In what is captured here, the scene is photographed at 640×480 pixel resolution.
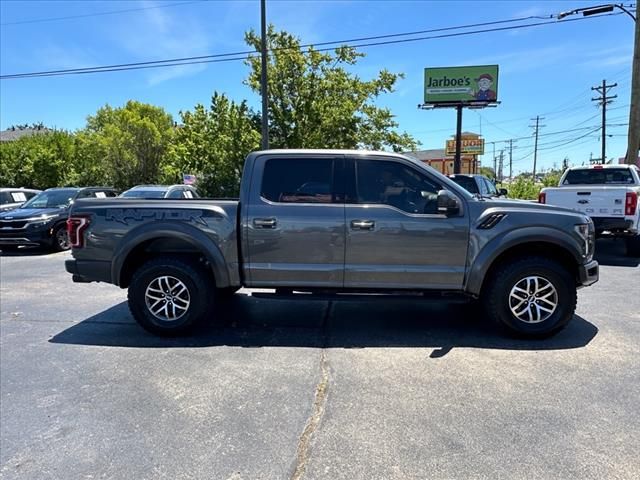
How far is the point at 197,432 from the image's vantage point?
311cm

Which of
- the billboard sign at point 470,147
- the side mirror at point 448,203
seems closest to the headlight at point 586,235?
the side mirror at point 448,203

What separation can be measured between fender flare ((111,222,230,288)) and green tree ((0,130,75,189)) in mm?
30339

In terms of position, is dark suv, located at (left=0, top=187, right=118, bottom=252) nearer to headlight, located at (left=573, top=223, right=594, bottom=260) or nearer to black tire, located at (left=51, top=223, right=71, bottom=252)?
black tire, located at (left=51, top=223, right=71, bottom=252)

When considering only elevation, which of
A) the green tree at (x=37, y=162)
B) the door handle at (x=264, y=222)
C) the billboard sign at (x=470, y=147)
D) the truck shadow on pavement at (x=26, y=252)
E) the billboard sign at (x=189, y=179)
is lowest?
the truck shadow on pavement at (x=26, y=252)

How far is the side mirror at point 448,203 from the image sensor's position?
15.0 ft

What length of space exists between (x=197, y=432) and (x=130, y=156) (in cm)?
2999

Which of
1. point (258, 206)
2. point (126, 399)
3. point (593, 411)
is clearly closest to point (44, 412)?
point (126, 399)

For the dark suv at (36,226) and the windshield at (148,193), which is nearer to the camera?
the dark suv at (36,226)

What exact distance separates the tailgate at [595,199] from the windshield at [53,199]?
12.4 meters

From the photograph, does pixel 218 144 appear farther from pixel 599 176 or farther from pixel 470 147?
pixel 470 147

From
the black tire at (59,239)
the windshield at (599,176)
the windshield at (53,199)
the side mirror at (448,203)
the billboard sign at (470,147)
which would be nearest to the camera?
the side mirror at (448,203)

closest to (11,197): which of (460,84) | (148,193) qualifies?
(148,193)

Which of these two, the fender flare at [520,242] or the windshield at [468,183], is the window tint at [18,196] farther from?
the fender flare at [520,242]

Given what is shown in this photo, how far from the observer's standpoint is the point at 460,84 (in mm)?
30656
